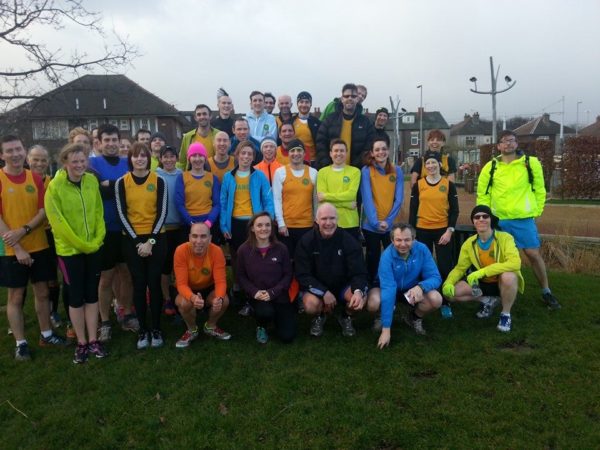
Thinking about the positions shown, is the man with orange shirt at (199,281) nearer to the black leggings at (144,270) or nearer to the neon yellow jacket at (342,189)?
the black leggings at (144,270)

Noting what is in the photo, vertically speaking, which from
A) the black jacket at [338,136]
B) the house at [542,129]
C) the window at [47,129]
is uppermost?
the house at [542,129]

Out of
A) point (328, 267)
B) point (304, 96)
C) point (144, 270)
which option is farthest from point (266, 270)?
point (304, 96)

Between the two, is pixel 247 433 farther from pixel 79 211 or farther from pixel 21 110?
pixel 21 110

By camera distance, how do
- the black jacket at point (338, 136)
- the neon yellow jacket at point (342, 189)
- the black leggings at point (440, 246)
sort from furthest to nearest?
the black jacket at point (338, 136) < the black leggings at point (440, 246) < the neon yellow jacket at point (342, 189)

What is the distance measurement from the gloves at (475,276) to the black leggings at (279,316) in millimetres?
2101

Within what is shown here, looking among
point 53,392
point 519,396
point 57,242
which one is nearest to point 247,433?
point 53,392

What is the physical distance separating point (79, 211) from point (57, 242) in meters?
0.37

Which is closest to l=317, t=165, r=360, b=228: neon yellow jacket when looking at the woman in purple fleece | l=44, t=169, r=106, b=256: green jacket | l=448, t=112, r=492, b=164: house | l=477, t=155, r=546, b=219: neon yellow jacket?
the woman in purple fleece

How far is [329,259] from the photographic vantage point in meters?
4.80

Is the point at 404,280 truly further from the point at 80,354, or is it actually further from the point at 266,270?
the point at 80,354

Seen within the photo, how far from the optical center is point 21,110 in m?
10.1

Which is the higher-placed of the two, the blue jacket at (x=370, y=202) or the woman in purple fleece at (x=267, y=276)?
the blue jacket at (x=370, y=202)

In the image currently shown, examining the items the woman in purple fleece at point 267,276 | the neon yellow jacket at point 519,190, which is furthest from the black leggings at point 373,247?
the neon yellow jacket at point 519,190

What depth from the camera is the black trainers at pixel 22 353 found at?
456 cm
